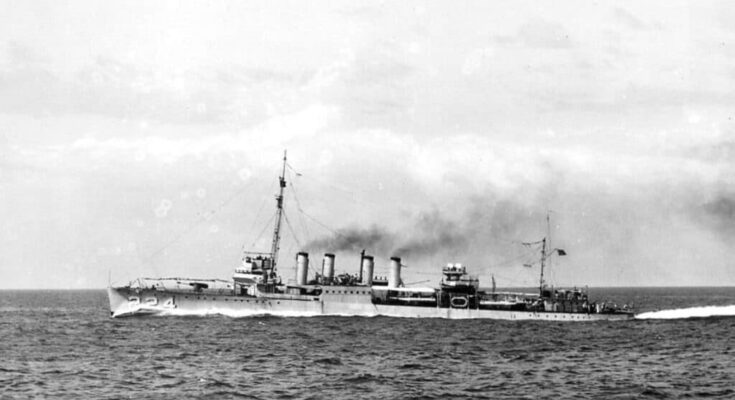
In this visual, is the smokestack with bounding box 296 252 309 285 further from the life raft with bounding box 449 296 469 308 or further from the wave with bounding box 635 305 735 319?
the wave with bounding box 635 305 735 319

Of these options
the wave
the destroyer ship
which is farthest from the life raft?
the wave

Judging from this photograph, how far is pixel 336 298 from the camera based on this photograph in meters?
80.2

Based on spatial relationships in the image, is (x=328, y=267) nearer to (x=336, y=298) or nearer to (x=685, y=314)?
(x=336, y=298)

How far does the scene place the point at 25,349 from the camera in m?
51.3

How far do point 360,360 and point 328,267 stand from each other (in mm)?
36816

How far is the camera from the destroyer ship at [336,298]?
78.8 metres

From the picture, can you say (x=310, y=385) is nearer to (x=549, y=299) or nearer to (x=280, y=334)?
(x=280, y=334)

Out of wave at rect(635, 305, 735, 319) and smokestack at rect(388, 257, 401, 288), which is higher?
smokestack at rect(388, 257, 401, 288)

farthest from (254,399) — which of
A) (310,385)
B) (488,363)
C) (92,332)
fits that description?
(92,332)

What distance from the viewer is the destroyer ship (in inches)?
3100

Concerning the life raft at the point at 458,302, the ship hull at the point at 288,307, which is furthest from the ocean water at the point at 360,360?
the life raft at the point at 458,302

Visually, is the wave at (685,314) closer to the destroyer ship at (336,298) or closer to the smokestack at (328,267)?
the destroyer ship at (336,298)

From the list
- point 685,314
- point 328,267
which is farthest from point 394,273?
point 685,314

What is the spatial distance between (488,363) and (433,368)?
4284 mm
